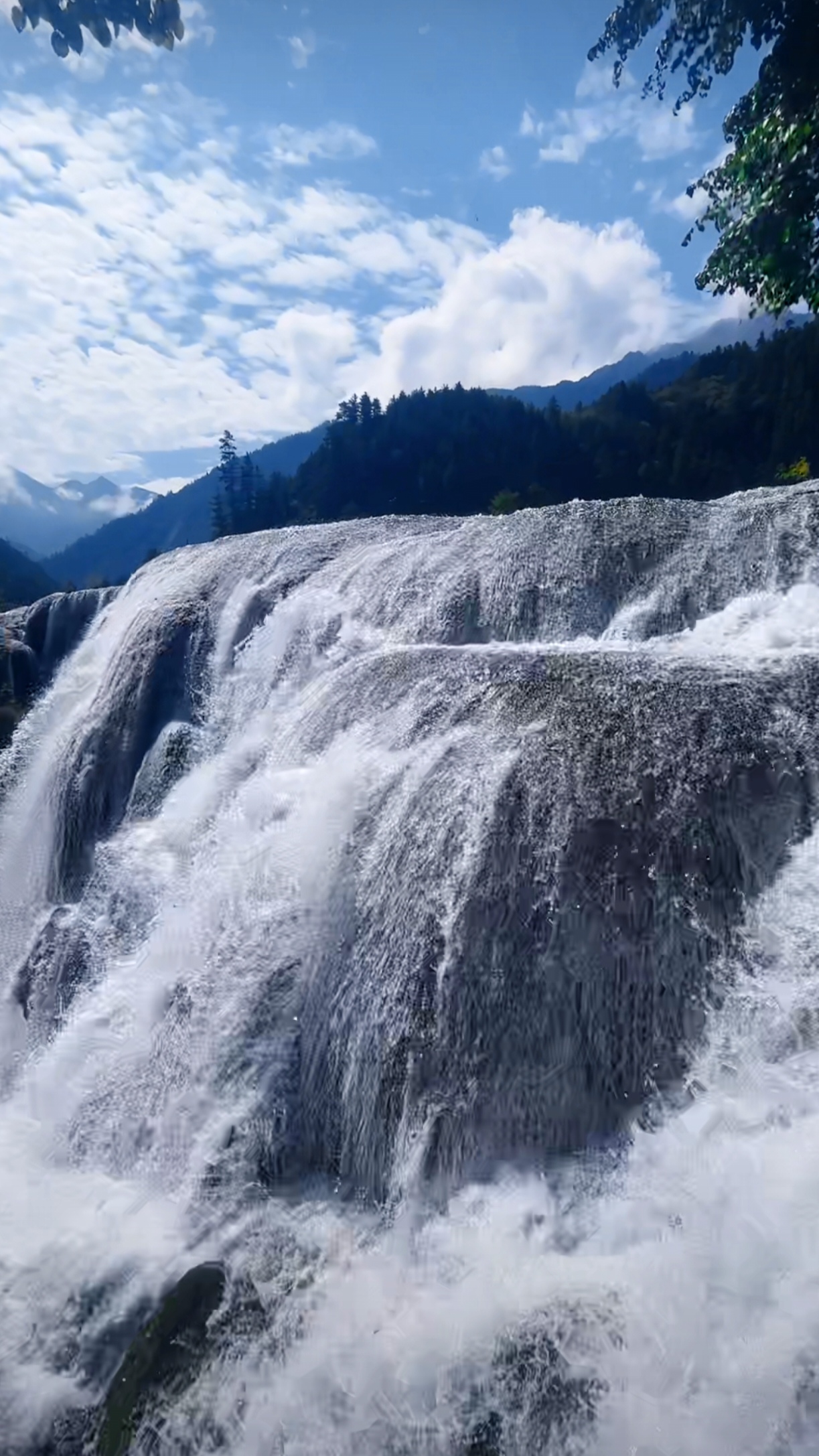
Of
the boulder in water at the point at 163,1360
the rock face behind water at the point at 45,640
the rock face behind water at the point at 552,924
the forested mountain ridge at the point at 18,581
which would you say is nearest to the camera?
the boulder in water at the point at 163,1360

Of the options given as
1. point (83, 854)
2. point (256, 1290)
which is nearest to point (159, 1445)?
point (256, 1290)

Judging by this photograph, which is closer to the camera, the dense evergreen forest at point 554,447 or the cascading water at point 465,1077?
the cascading water at point 465,1077

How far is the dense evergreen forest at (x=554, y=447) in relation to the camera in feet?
214

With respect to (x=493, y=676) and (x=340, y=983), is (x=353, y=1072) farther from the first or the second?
(x=493, y=676)

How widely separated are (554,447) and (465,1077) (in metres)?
79.3

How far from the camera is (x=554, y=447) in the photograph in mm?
79250

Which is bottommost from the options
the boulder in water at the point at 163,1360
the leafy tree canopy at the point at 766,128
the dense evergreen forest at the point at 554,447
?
the boulder in water at the point at 163,1360

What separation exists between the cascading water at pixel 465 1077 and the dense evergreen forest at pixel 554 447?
160 ft

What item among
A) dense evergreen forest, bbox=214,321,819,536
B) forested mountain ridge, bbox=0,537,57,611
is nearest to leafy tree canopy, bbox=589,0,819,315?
A: dense evergreen forest, bbox=214,321,819,536

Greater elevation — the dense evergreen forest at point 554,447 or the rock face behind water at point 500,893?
the dense evergreen forest at point 554,447

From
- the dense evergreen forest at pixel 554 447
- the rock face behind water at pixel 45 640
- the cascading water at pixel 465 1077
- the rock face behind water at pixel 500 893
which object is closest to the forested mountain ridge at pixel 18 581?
the dense evergreen forest at pixel 554 447

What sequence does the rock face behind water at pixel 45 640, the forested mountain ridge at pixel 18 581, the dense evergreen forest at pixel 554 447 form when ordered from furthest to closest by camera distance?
1. the forested mountain ridge at pixel 18 581
2. the dense evergreen forest at pixel 554 447
3. the rock face behind water at pixel 45 640

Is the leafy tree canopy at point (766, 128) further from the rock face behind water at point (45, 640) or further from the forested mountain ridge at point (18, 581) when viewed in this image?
the forested mountain ridge at point (18, 581)

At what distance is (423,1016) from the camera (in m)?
6.32
